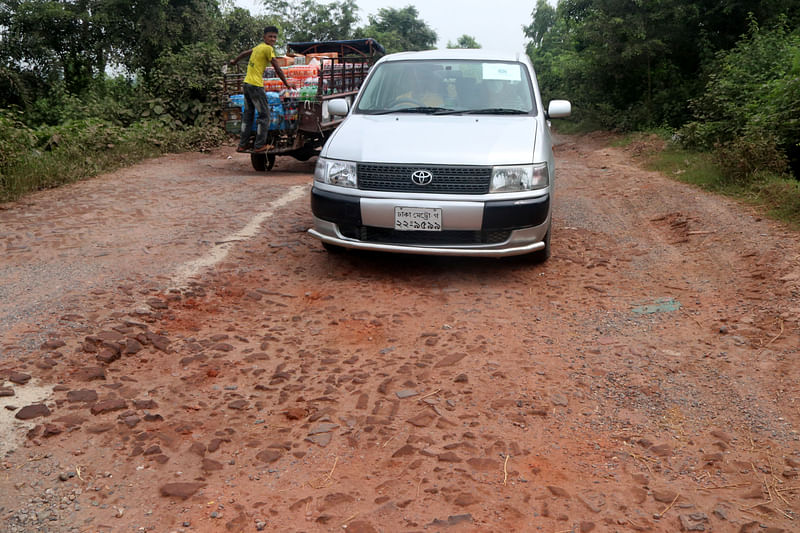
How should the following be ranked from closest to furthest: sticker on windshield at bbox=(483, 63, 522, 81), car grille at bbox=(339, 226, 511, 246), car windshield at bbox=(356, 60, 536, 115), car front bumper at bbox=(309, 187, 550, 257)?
car front bumper at bbox=(309, 187, 550, 257) → car grille at bbox=(339, 226, 511, 246) → car windshield at bbox=(356, 60, 536, 115) → sticker on windshield at bbox=(483, 63, 522, 81)

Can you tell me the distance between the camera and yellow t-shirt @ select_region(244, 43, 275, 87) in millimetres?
9828

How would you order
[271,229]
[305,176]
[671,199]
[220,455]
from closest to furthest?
1. [220,455]
2. [271,229]
3. [671,199]
4. [305,176]

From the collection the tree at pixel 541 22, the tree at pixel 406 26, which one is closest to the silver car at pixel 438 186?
the tree at pixel 406 26

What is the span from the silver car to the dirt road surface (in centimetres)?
34

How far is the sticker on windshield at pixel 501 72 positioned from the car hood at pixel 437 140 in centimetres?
64

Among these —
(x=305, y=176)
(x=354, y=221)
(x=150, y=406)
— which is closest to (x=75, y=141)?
(x=305, y=176)

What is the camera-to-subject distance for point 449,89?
19.7 feet

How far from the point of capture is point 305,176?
10.4 metres

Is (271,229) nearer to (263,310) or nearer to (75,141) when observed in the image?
(263,310)

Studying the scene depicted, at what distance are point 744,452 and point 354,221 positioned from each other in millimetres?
3038

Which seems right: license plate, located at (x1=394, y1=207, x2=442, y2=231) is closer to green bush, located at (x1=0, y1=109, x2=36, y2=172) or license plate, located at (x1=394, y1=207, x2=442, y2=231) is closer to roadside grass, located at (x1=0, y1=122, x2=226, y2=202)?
roadside grass, located at (x1=0, y1=122, x2=226, y2=202)

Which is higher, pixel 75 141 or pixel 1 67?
pixel 1 67

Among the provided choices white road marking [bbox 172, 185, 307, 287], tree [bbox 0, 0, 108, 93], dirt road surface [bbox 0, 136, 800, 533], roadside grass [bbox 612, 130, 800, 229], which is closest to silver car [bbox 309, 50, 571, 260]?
dirt road surface [bbox 0, 136, 800, 533]

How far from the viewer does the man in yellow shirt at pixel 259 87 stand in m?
9.87
